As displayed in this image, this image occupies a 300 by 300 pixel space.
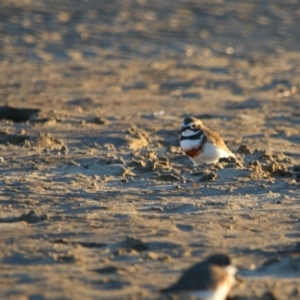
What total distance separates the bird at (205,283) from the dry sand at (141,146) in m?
0.17

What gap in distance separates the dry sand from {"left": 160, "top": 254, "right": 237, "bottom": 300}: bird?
17 cm

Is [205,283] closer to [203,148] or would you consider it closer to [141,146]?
[203,148]

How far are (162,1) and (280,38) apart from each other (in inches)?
117

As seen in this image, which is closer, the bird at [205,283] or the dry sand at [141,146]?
the bird at [205,283]

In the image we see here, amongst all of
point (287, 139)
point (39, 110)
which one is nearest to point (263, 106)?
point (287, 139)

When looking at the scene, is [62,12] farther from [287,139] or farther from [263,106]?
[287,139]

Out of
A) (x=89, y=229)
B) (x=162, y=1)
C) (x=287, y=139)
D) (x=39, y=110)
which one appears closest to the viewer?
(x=89, y=229)

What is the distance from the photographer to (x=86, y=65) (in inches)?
679

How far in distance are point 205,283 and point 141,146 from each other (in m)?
5.28

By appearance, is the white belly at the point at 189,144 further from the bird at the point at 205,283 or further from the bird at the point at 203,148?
the bird at the point at 205,283

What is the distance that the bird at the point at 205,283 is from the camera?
550cm

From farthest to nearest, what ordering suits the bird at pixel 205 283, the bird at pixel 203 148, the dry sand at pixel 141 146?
the bird at pixel 203 148 < the dry sand at pixel 141 146 < the bird at pixel 205 283

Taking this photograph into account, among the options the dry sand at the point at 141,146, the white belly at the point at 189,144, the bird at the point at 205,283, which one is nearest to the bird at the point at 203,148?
the white belly at the point at 189,144

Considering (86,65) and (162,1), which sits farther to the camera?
(162,1)
